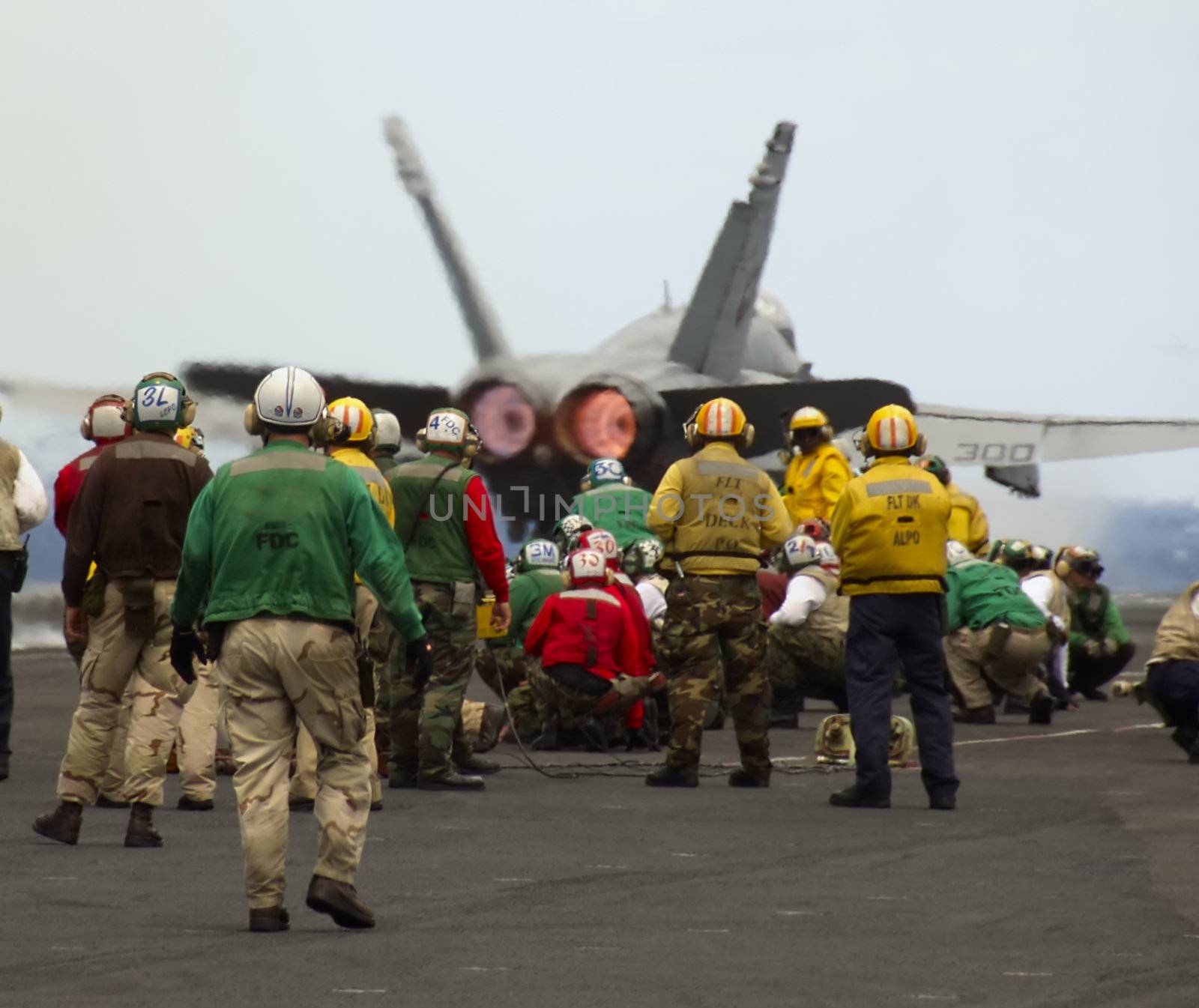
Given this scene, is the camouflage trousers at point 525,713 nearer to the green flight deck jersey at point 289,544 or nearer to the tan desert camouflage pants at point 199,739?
the tan desert camouflage pants at point 199,739

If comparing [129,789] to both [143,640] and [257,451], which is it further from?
[257,451]

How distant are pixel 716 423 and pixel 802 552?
3.14 meters

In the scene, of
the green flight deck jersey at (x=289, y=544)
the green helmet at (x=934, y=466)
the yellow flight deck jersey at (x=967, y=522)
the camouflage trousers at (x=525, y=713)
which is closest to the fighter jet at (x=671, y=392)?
the yellow flight deck jersey at (x=967, y=522)

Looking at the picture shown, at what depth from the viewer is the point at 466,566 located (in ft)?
39.0

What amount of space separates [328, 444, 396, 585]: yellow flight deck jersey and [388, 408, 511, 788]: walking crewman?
346 mm

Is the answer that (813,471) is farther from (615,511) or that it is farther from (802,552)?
(615,511)

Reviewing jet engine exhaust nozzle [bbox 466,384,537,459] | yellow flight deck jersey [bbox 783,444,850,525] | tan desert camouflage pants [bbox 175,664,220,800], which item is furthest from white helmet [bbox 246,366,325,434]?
jet engine exhaust nozzle [bbox 466,384,537,459]

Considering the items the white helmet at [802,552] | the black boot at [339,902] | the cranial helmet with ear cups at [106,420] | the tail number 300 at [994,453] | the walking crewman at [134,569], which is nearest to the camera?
the black boot at [339,902]

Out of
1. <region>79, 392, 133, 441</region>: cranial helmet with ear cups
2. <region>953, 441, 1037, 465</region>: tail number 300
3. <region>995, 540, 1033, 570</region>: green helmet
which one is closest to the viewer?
<region>79, 392, 133, 441</region>: cranial helmet with ear cups

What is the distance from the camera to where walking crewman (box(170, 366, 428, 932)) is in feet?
24.0

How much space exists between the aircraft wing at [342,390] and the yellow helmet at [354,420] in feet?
40.4

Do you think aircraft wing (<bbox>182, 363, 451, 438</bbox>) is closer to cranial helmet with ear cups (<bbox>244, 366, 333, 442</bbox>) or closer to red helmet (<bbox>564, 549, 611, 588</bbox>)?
red helmet (<bbox>564, 549, 611, 588</bbox>)

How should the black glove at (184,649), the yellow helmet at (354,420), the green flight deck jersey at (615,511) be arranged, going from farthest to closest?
1. the green flight deck jersey at (615,511)
2. the yellow helmet at (354,420)
3. the black glove at (184,649)

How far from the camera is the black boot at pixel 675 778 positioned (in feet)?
40.0
